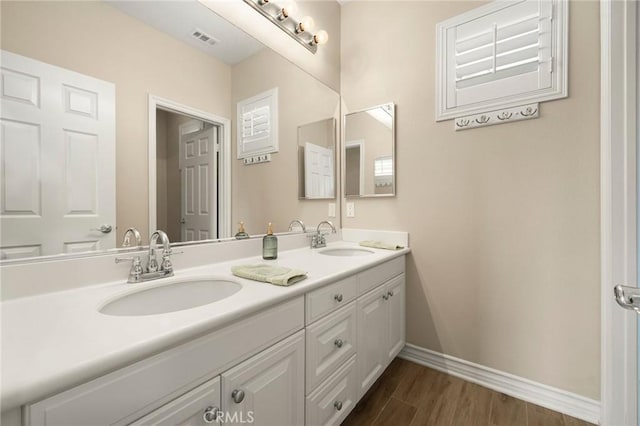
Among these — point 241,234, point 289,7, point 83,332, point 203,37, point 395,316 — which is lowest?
point 395,316

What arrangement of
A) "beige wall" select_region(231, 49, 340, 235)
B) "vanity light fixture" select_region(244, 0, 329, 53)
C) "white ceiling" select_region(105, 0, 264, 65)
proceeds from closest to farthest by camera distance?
"white ceiling" select_region(105, 0, 264, 65) → "beige wall" select_region(231, 49, 340, 235) → "vanity light fixture" select_region(244, 0, 329, 53)

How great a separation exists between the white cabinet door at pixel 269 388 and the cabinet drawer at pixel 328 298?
91 mm

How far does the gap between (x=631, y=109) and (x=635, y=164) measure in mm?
201

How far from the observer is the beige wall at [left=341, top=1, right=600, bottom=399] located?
4.56 feet

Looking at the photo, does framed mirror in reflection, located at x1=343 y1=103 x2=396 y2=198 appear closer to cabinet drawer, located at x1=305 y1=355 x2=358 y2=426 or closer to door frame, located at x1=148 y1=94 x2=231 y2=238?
door frame, located at x1=148 y1=94 x2=231 y2=238

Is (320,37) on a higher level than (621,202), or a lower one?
higher

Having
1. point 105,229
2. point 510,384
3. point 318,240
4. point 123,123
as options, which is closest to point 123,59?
point 123,123

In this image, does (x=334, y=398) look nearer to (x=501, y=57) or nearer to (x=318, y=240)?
(x=318, y=240)

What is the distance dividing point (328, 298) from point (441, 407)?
967mm

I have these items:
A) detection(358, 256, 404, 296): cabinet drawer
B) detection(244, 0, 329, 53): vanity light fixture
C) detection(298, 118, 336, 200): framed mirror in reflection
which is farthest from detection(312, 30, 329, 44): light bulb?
detection(358, 256, 404, 296): cabinet drawer

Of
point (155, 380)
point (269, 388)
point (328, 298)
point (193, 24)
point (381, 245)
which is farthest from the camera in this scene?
point (381, 245)

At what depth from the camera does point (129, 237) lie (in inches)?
41.2

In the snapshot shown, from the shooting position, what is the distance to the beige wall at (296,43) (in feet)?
4.88

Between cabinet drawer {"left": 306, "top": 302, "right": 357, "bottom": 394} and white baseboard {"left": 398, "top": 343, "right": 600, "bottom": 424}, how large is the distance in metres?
0.83
